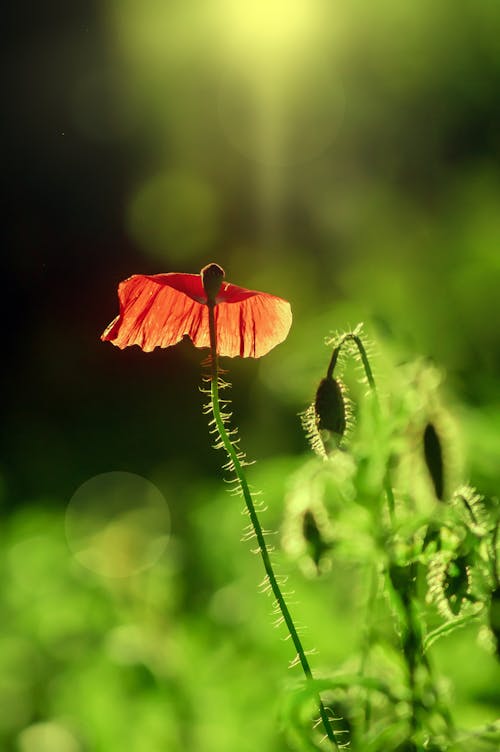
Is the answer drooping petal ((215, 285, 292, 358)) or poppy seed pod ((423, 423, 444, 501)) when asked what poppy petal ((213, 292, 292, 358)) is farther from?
poppy seed pod ((423, 423, 444, 501))

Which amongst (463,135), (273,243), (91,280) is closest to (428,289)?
(463,135)

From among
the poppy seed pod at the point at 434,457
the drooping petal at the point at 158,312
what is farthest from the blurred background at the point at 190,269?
the drooping petal at the point at 158,312

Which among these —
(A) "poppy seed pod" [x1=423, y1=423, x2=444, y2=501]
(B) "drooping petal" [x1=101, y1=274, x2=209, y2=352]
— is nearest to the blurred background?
(A) "poppy seed pod" [x1=423, y1=423, x2=444, y2=501]

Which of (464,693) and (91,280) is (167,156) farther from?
(464,693)

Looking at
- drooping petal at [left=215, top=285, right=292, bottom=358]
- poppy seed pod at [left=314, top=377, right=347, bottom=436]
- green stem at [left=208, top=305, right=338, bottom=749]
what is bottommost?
green stem at [left=208, top=305, right=338, bottom=749]

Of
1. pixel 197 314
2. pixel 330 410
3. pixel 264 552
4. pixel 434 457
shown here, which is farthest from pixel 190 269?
pixel 264 552

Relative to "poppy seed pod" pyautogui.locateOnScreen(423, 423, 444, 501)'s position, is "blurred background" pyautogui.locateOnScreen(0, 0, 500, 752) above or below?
above

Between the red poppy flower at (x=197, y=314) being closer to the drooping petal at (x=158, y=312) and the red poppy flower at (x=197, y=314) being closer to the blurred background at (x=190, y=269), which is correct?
the drooping petal at (x=158, y=312)
